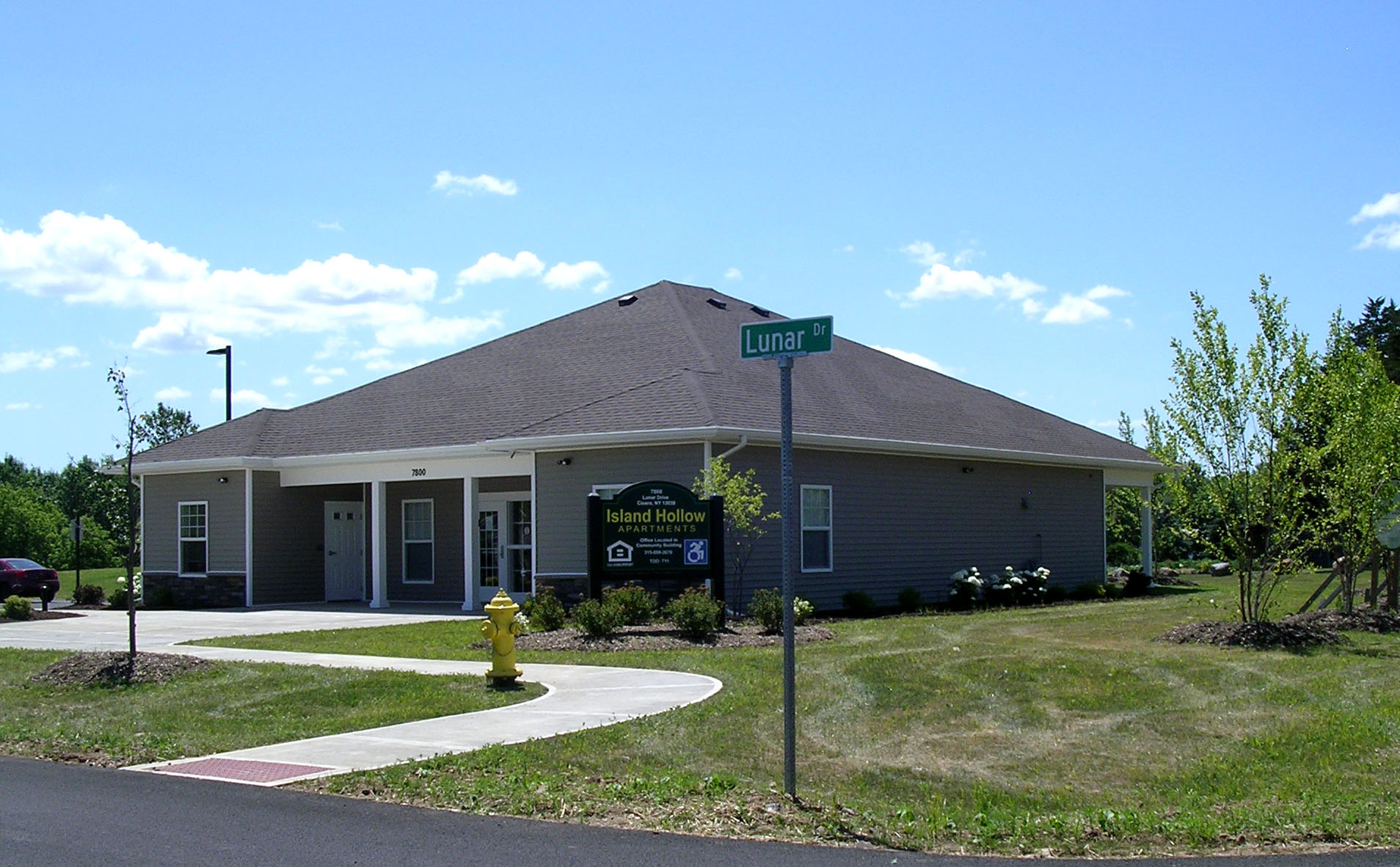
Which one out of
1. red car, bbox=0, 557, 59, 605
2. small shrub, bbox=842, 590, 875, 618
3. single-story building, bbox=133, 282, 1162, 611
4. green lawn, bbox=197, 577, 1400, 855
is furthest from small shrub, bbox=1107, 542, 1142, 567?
red car, bbox=0, 557, 59, 605

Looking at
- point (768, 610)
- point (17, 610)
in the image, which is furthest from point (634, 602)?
point (17, 610)

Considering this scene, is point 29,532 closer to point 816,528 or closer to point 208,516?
point 208,516

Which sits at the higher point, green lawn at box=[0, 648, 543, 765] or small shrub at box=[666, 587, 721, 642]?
small shrub at box=[666, 587, 721, 642]

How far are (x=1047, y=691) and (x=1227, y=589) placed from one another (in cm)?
2120

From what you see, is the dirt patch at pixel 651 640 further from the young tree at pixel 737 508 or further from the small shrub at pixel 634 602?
the young tree at pixel 737 508

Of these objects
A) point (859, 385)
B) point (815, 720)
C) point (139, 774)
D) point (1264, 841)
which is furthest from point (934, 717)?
point (859, 385)

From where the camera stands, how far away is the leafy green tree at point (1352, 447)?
55.9ft

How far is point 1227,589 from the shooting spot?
31297 mm

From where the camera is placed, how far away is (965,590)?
25406mm

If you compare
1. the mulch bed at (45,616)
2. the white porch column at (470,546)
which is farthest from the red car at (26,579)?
the white porch column at (470,546)

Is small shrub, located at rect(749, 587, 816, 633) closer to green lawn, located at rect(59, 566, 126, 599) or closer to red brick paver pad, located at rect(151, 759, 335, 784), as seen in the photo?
red brick paver pad, located at rect(151, 759, 335, 784)

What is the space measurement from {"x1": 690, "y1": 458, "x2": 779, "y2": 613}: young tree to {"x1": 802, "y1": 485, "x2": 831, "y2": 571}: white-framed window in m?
A: 1.24

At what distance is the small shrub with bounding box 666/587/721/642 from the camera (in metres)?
17.1

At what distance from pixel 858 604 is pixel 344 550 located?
1279cm
